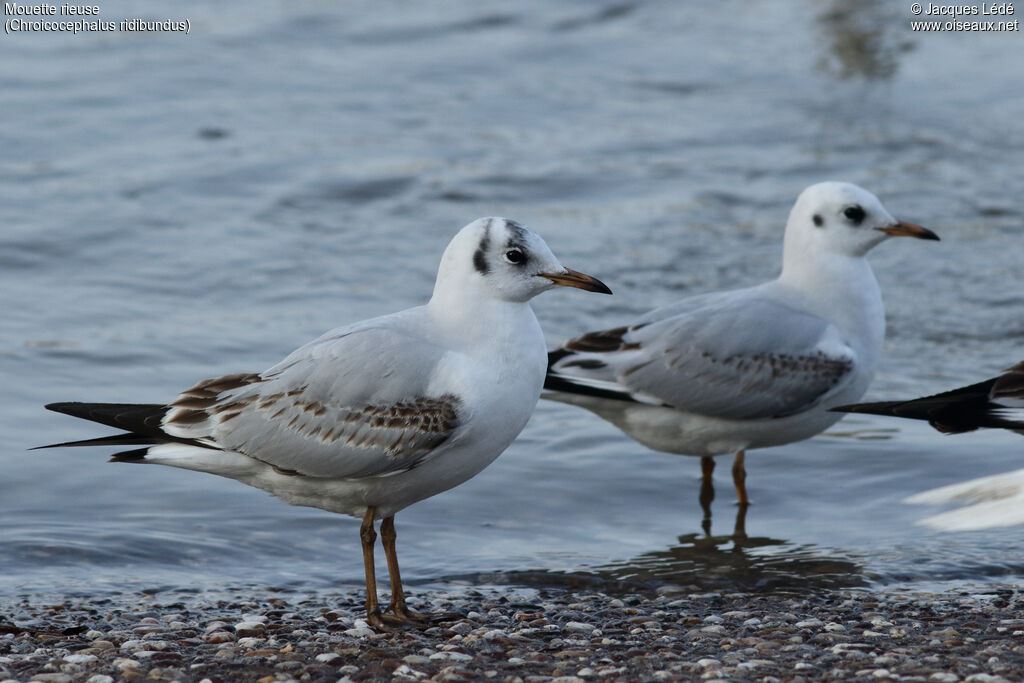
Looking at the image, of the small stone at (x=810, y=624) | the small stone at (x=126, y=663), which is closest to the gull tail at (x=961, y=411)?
the small stone at (x=810, y=624)

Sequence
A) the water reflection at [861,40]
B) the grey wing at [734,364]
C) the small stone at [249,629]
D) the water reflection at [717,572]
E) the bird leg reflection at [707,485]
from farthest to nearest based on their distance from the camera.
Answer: the water reflection at [861,40]
the bird leg reflection at [707,485]
the grey wing at [734,364]
the water reflection at [717,572]
the small stone at [249,629]

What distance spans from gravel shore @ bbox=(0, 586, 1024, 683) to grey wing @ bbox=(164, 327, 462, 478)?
0.65 meters

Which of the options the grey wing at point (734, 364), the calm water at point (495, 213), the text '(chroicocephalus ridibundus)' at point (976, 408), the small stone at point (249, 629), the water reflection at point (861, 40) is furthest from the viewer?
the water reflection at point (861, 40)

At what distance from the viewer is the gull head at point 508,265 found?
18.4 feet

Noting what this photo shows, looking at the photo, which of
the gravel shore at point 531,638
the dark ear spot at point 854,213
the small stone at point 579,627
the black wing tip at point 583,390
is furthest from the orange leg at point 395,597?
the dark ear spot at point 854,213

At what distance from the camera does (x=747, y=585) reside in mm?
6414

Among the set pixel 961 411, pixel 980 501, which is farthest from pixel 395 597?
pixel 980 501

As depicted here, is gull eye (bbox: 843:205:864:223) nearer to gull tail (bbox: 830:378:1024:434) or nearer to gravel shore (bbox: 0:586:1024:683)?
gull tail (bbox: 830:378:1024:434)

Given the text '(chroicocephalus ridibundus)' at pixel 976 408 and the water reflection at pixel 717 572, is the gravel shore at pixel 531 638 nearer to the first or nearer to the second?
the water reflection at pixel 717 572

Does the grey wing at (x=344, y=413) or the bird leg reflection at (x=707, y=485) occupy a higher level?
the grey wing at (x=344, y=413)

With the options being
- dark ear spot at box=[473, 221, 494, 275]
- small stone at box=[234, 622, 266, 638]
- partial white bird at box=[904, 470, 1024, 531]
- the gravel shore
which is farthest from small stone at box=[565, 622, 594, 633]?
partial white bird at box=[904, 470, 1024, 531]

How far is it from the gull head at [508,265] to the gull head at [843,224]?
2531 mm

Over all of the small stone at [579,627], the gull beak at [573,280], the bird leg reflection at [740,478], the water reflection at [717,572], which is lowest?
the water reflection at [717,572]

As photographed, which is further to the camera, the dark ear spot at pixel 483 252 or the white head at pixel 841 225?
the white head at pixel 841 225
